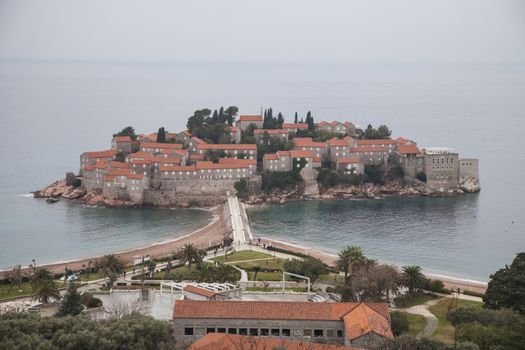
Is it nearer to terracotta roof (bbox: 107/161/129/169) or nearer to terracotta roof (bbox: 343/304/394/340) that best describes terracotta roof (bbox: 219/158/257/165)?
terracotta roof (bbox: 107/161/129/169)

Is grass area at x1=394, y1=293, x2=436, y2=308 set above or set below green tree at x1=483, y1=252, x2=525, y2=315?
below

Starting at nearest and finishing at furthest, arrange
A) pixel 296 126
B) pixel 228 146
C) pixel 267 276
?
pixel 267 276 < pixel 228 146 < pixel 296 126

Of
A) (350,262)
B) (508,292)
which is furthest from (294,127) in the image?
(508,292)

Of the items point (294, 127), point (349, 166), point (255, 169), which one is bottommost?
point (255, 169)

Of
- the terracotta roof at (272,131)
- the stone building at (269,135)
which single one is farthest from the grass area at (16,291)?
the terracotta roof at (272,131)

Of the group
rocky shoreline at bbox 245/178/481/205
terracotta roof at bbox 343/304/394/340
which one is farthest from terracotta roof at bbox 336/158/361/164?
terracotta roof at bbox 343/304/394/340

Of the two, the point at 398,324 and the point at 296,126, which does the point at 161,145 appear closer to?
the point at 296,126
